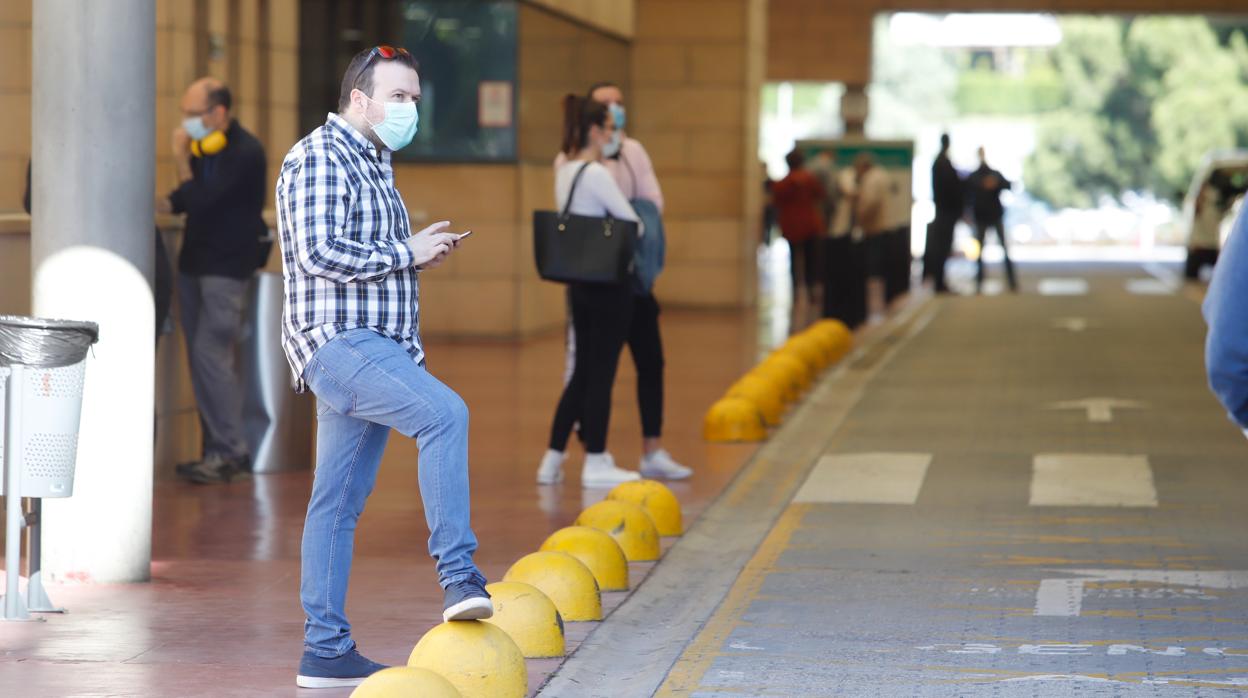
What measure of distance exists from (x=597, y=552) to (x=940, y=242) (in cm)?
2200

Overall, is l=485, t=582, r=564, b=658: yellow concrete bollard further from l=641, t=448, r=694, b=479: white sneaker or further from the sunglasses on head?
l=641, t=448, r=694, b=479: white sneaker

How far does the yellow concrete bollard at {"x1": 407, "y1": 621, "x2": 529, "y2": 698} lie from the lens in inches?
215

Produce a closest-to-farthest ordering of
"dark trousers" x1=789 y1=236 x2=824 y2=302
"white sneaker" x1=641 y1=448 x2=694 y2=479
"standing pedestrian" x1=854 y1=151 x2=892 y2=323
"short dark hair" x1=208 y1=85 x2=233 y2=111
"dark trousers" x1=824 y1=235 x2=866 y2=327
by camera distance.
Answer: "short dark hair" x1=208 y1=85 x2=233 y2=111 < "white sneaker" x1=641 y1=448 x2=694 y2=479 < "dark trousers" x1=824 y1=235 x2=866 y2=327 < "dark trousers" x1=789 y1=236 x2=824 y2=302 < "standing pedestrian" x1=854 y1=151 x2=892 y2=323

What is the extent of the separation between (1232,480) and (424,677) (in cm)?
644

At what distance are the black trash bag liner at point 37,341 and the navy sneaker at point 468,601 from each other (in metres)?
1.97

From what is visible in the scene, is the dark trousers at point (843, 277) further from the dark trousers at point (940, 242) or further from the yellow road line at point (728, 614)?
the yellow road line at point (728, 614)

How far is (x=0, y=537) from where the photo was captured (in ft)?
27.8

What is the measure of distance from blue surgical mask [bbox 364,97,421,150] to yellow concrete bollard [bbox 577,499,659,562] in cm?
276

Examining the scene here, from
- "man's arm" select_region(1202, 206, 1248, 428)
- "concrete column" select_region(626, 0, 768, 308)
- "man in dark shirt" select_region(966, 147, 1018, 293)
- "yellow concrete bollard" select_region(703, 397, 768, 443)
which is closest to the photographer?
"man's arm" select_region(1202, 206, 1248, 428)

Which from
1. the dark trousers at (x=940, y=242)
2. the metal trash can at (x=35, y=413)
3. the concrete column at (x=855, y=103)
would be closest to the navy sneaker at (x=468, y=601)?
the metal trash can at (x=35, y=413)

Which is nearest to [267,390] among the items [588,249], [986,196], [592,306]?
[592,306]

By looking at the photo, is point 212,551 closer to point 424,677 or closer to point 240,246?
point 240,246

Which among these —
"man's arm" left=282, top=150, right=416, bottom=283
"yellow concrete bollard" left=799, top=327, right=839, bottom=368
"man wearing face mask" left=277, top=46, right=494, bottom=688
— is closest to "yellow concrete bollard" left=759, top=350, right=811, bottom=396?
"yellow concrete bollard" left=799, top=327, right=839, bottom=368

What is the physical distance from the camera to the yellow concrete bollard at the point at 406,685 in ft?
16.5
